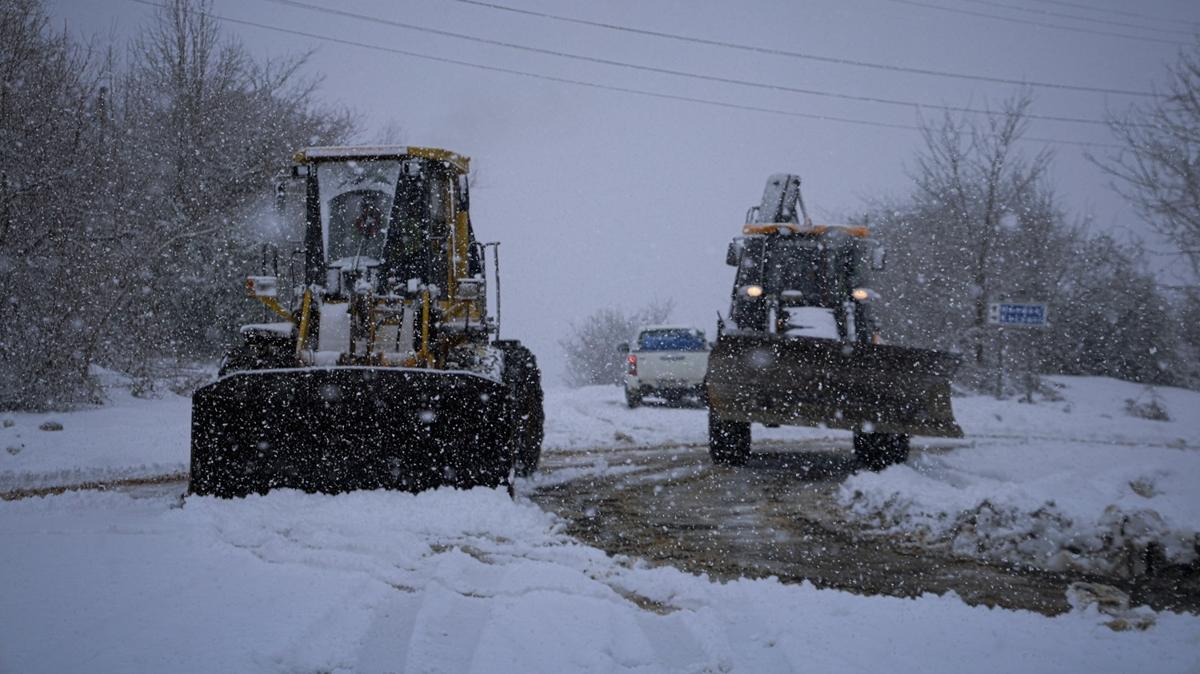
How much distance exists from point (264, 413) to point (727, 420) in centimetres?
487

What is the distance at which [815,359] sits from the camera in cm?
884

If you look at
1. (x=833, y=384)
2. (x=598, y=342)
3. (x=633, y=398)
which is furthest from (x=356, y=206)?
(x=598, y=342)

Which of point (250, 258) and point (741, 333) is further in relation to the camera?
point (250, 258)

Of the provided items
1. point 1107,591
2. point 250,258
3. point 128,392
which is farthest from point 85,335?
point 1107,591

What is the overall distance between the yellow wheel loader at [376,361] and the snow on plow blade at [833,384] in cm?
220

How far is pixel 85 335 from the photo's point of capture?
12633 mm

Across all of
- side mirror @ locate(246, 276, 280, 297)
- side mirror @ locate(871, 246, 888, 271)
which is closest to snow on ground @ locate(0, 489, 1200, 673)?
side mirror @ locate(246, 276, 280, 297)

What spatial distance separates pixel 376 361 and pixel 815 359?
462 cm

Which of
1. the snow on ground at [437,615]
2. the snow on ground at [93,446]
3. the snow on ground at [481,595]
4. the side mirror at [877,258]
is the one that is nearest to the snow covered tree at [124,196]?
the snow on ground at [93,446]

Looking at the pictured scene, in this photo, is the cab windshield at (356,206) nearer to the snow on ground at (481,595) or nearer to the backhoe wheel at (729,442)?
the snow on ground at (481,595)

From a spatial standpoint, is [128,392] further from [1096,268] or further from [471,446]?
[1096,268]

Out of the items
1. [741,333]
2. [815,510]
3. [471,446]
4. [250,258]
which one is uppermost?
[250,258]

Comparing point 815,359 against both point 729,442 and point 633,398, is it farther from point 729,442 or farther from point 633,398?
point 633,398

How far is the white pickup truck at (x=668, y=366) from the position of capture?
18.5 meters
